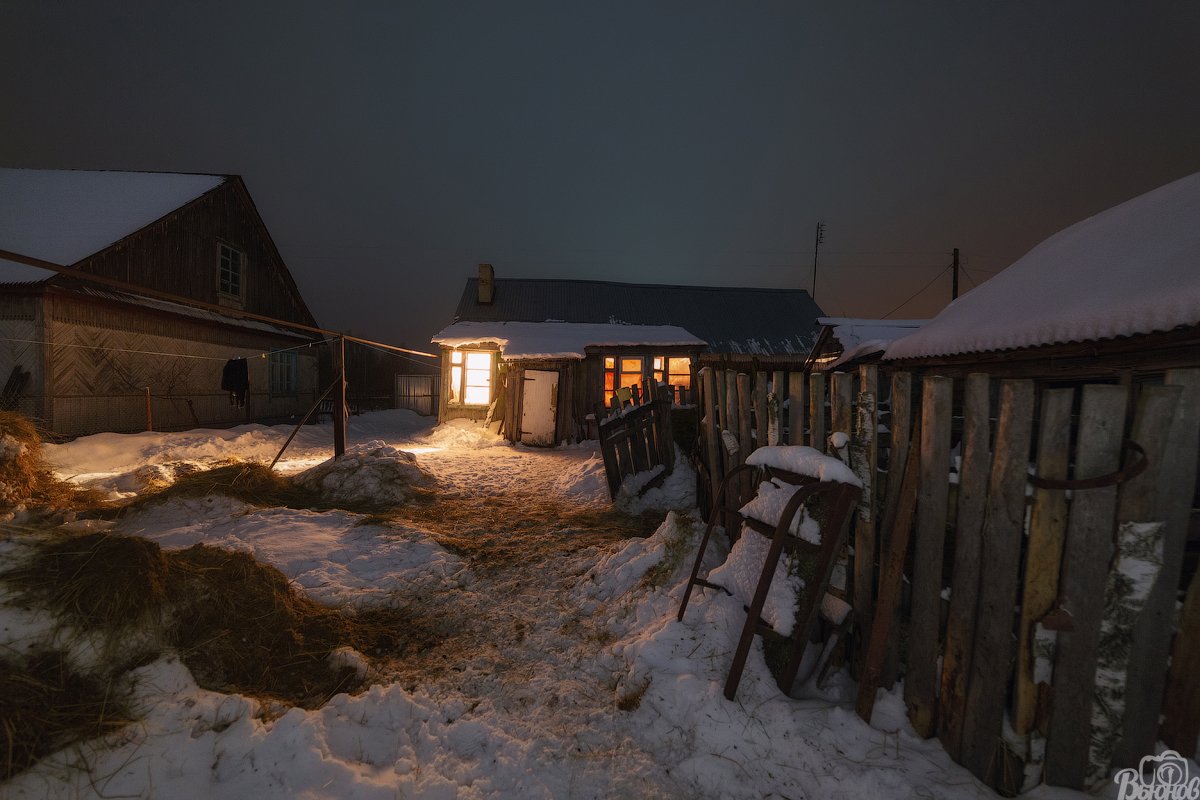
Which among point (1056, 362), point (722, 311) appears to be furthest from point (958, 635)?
point (722, 311)

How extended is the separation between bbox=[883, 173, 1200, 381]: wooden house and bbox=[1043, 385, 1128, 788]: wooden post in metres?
1.94

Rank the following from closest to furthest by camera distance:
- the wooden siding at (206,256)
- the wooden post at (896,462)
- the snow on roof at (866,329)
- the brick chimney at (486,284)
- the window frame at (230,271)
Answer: the wooden post at (896,462) → the wooden siding at (206,256) → the snow on roof at (866,329) → the window frame at (230,271) → the brick chimney at (486,284)

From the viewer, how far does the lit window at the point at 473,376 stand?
15070 millimetres

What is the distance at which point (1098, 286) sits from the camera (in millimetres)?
3721

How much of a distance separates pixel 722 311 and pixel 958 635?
23946 mm

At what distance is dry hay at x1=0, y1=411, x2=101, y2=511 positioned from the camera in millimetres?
5012

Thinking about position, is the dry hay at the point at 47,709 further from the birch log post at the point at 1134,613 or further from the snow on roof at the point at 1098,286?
the snow on roof at the point at 1098,286

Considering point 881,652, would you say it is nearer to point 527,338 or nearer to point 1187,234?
point 1187,234

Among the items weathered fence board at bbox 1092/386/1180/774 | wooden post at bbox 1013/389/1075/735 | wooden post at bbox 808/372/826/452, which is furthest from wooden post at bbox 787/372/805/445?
→ weathered fence board at bbox 1092/386/1180/774

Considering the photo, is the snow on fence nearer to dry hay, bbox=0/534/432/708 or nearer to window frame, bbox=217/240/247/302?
dry hay, bbox=0/534/432/708

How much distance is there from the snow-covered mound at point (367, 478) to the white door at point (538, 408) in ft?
17.1

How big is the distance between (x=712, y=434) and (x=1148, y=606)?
3287 millimetres

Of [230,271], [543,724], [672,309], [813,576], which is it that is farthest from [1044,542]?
[672,309]

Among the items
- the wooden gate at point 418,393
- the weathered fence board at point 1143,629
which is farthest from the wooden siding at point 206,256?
the weathered fence board at point 1143,629
